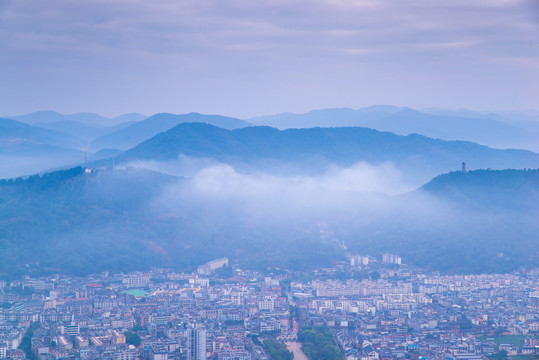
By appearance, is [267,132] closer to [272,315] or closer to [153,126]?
[153,126]

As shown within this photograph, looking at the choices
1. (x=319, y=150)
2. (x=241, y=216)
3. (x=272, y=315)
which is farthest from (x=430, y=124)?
(x=272, y=315)

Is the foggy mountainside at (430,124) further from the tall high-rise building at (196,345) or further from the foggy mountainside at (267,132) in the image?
the tall high-rise building at (196,345)

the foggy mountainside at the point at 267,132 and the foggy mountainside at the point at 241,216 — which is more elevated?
the foggy mountainside at the point at 267,132

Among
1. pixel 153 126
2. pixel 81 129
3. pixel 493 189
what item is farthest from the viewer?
pixel 81 129

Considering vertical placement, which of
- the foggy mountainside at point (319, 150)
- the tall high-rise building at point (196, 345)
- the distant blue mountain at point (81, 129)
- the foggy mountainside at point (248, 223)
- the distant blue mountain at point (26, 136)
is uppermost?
the distant blue mountain at point (81, 129)

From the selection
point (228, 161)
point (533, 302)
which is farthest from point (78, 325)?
point (228, 161)

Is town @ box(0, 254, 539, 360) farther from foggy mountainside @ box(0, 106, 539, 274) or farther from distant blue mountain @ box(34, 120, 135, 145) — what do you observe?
distant blue mountain @ box(34, 120, 135, 145)

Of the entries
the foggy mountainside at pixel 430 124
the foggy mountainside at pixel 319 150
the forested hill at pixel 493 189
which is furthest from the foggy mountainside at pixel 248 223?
the foggy mountainside at pixel 430 124
